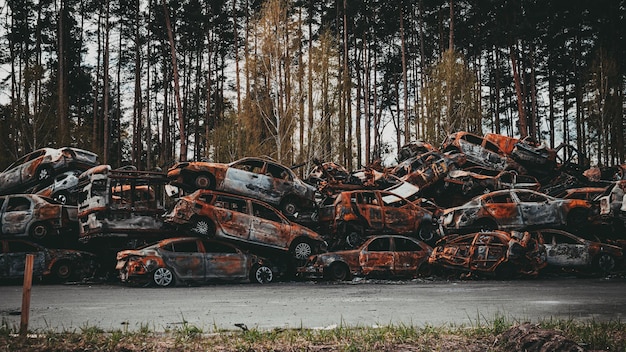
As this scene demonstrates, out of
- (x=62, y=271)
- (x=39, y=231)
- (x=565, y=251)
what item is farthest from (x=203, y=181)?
(x=565, y=251)

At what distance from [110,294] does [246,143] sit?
19.8 metres

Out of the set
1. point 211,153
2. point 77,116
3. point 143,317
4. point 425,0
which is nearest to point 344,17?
point 425,0

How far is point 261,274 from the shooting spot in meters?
15.1

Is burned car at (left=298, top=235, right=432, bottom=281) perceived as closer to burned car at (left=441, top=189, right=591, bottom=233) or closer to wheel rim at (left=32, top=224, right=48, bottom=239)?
burned car at (left=441, top=189, right=591, bottom=233)

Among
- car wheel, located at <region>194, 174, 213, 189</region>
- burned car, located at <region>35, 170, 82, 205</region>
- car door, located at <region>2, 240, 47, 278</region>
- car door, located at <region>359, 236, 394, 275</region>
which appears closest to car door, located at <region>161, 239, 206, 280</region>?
car wheel, located at <region>194, 174, 213, 189</region>

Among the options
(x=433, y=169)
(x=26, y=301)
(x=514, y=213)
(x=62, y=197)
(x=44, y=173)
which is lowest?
(x=26, y=301)

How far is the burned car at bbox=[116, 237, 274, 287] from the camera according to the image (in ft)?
44.9

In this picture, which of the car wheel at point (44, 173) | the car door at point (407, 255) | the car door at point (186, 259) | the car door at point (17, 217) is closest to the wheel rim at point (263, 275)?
the car door at point (186, 259)

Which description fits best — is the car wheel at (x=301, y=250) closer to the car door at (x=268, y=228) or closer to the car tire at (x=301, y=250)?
the car tire at (x=301, y=250)

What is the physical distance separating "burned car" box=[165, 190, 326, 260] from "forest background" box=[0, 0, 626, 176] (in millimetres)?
11094

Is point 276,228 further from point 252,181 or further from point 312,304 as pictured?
point 312,304

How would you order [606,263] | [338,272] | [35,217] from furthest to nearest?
1. [35,217]
2. [606,263]
3. [338,272]

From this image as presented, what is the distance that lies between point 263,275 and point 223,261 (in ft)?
4.01

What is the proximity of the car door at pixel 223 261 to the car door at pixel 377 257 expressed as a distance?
10.6 ft
